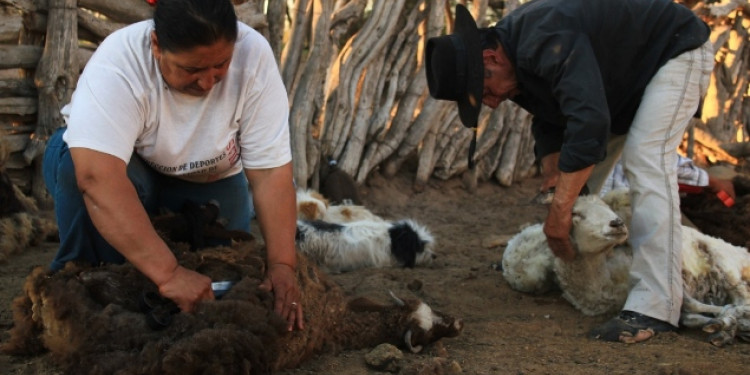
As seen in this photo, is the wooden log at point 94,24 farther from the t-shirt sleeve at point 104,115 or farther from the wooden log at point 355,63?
the t-shirt sleeve at point 104,115

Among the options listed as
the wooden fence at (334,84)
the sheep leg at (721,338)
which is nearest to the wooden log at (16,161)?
the wooden fence at (334,84)

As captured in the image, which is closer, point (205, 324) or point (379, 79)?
point (205, 324)

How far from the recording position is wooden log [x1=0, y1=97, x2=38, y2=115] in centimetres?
596

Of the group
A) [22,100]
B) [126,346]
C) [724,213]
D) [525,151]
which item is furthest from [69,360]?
[525,151]

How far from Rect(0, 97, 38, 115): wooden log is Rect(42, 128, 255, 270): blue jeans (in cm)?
240

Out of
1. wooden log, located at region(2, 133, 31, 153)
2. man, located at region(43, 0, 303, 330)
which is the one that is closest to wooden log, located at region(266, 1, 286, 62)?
wooden log, located at region(2, 133, 31, 153)

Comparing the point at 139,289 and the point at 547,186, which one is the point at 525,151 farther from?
the point at 139,289

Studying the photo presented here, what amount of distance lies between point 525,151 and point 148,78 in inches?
268

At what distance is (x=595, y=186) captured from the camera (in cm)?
515

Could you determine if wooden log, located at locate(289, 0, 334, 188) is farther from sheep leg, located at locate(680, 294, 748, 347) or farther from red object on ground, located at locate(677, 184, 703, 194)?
sheep leg, located at locate(680, 294, 748, 347)

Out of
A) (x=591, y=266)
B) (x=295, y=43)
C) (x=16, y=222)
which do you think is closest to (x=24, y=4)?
(x=16, y=222)

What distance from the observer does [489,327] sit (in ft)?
14.2

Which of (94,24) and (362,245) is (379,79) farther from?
(94,24)

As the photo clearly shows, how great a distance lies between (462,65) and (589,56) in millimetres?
630
